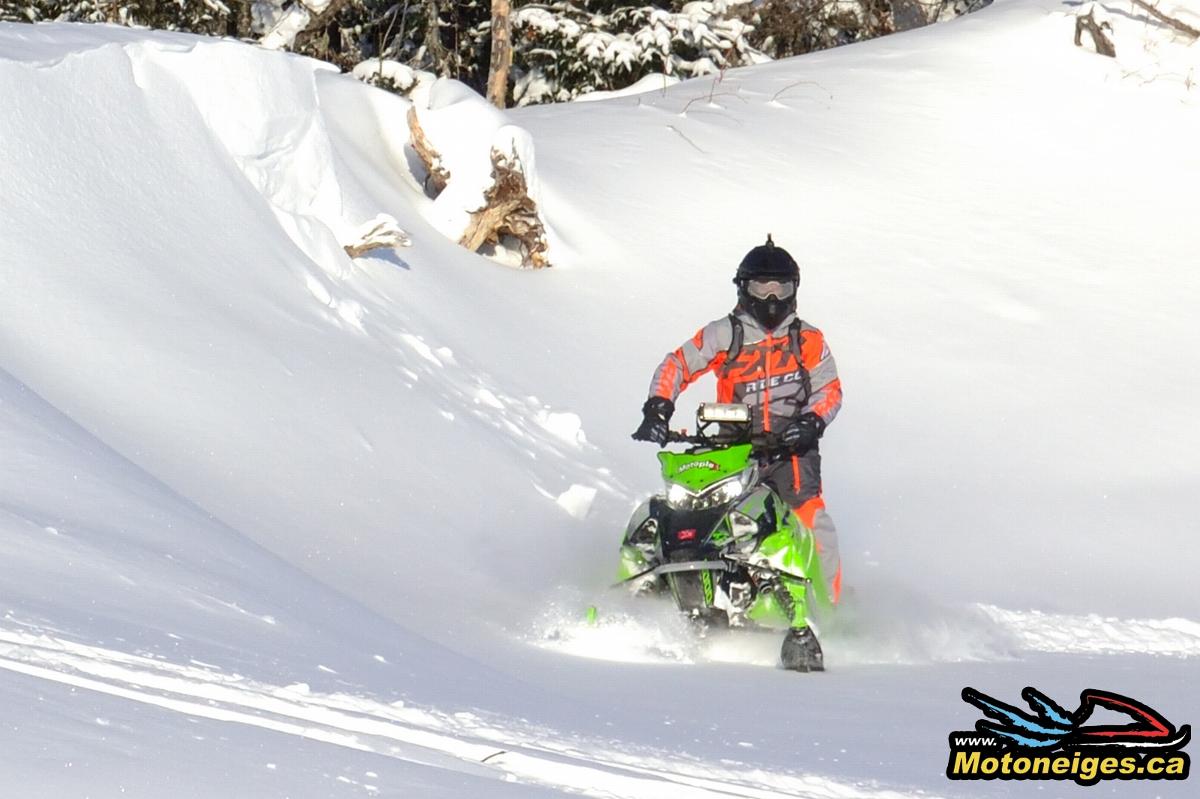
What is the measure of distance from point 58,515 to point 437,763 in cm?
195

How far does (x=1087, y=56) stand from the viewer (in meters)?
19.5

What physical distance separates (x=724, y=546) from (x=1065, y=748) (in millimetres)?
2012

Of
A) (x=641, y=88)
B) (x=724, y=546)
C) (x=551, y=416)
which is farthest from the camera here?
(x=641, y=88)

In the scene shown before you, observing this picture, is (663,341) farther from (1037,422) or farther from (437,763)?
(437,763)

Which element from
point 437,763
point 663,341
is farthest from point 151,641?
point 663,341

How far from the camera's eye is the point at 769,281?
7.11 metres

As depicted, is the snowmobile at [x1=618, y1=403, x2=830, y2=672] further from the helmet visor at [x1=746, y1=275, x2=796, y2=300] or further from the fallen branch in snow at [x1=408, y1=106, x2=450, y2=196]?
the fallen branch in snow at [x1=408, y1=106, x2=450, y2=196]

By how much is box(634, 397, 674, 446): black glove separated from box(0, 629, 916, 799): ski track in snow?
244cm

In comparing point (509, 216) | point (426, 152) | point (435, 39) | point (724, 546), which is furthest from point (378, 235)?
point (435, 39)

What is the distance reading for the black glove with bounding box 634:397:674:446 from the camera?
260 inches

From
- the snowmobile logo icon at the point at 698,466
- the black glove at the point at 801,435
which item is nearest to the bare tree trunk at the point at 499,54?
the black glove at the point at 801,435

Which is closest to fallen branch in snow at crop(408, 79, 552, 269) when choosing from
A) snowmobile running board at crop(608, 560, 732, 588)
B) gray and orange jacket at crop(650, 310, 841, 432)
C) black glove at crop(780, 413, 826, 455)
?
gray and orange jacket at crop(650, 310, 841, 432)

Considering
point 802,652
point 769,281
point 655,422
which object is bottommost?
point 802,652

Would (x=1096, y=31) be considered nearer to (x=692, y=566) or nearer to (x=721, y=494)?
(x=721, y=494)
